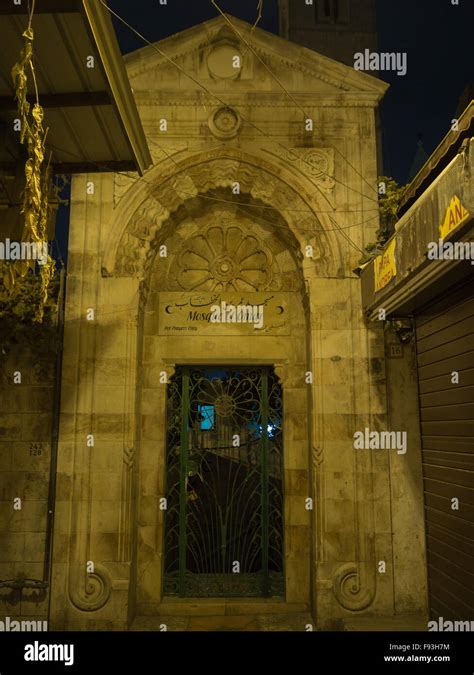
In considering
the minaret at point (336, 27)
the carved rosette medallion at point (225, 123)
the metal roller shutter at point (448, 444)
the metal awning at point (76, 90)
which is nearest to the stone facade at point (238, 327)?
the carved rosette medallion at point (225, 123)

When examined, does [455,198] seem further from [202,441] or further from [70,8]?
[202,441]

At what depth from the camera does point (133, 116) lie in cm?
561

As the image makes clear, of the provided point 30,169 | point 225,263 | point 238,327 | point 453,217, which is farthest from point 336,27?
point 30,169

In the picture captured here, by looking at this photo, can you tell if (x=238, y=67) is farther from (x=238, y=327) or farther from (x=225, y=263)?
(x=238, y=327)

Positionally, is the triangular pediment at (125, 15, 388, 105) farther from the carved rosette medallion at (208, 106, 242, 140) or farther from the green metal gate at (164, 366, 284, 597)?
the green metal gate at (164, 366, 284, 597)

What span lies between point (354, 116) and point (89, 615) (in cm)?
777

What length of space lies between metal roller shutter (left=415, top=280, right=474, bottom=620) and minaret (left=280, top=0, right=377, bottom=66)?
14673mm

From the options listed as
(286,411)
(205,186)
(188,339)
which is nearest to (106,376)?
(188,339)

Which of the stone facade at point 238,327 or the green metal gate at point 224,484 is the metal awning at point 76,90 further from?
the green metal gate at point 224,484

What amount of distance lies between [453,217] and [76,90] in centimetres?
386

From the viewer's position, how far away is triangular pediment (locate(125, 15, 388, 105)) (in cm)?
768

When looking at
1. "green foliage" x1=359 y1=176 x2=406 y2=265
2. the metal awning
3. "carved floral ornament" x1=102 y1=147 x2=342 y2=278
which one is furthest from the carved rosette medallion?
"green foliage" x1=359 y1=176 x2=406 y2=265

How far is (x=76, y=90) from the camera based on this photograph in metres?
5.29

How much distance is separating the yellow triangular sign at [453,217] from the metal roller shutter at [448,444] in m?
1.12
